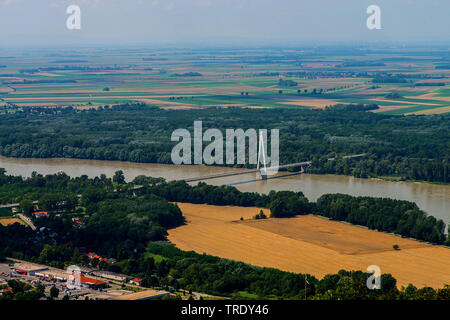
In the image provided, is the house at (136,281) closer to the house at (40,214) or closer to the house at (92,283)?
the house at (92,283)

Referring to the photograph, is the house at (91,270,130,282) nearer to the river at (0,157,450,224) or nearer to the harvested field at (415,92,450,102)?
the river at (0,157,450,224)

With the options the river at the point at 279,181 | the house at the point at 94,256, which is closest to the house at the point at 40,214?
the house at the point at 94,256

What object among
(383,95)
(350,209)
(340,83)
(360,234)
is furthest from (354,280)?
(340,83)

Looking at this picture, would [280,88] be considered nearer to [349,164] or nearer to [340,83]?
[340,83]

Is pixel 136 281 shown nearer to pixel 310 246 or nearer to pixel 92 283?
pixel 92 283

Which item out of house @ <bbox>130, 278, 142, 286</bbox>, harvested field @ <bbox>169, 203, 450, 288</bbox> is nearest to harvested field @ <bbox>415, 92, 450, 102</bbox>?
harvested field @ <bbox>169, 203, 450, 288</bbox>

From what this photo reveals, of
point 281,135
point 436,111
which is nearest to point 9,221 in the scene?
point 281,135
